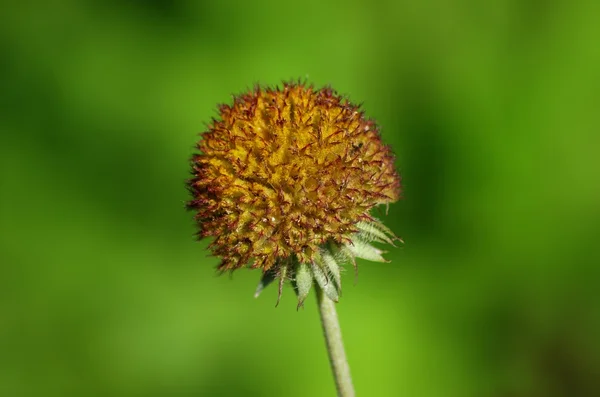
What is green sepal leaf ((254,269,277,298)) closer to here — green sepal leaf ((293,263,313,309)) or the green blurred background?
green sepal leaf ((293,263,313,309))

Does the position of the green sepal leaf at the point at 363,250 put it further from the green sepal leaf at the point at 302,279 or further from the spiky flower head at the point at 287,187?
the green sepal leaf at the point at 302,279

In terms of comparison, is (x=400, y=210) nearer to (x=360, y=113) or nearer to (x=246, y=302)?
(x=246, y=302)

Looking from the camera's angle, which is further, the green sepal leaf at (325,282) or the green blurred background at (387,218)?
the green blurred background at (387,218)

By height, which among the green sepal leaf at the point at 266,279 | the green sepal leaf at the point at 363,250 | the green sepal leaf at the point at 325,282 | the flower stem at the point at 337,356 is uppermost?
the green sepal leaf at the point at 363,250

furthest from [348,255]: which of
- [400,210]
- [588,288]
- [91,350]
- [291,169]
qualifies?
[91,350]

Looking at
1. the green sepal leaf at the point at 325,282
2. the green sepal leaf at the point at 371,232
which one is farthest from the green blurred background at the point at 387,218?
the green sepal leaf at the point at 325,282

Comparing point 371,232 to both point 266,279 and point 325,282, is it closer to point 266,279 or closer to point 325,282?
point 325,282
